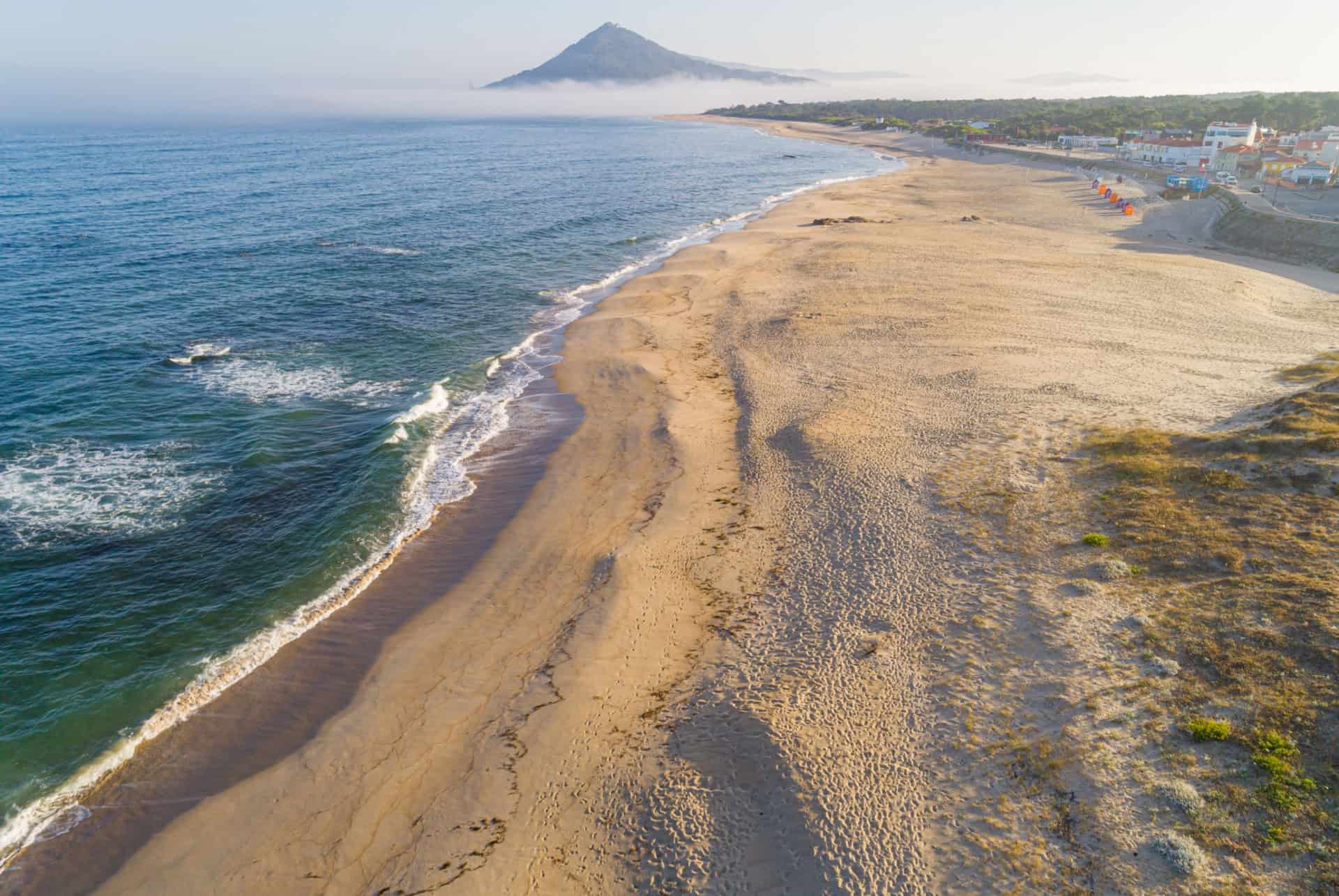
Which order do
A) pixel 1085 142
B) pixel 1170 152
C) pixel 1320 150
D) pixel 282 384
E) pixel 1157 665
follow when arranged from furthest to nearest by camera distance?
pixel 1085 142
pixel 1170 152
pixel 1320 150
pixel 282 384
pixel 1157 665

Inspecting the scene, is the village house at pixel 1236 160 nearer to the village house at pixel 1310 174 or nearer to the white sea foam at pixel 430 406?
the village house at pixel 1310 174

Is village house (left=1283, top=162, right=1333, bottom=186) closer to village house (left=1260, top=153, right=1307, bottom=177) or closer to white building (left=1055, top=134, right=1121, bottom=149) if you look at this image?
village house (left=1260, top=153, right=1307, bottom=177)

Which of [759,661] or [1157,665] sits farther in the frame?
[759,661]

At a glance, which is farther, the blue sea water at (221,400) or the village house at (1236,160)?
the village house at (1236,160)

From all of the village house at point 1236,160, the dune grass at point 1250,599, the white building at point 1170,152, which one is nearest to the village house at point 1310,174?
the village house at point 1236,160

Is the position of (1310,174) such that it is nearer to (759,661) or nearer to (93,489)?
(759,661)

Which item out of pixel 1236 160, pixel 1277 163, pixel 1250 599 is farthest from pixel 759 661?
pixel 1236 160
